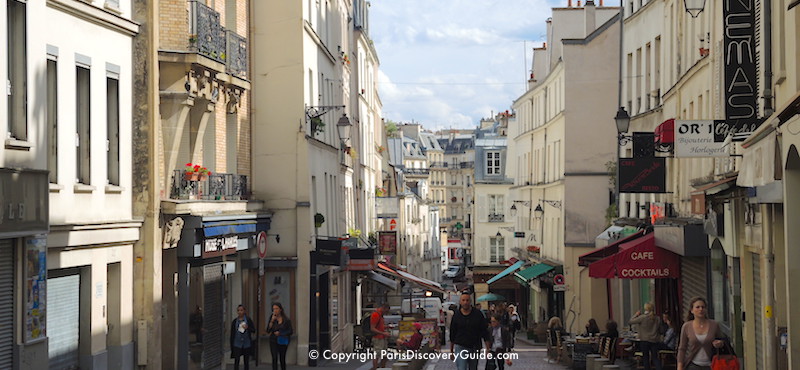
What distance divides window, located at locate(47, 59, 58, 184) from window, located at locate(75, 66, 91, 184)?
1199 mm

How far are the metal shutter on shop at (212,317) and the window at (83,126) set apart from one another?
5.86 meters

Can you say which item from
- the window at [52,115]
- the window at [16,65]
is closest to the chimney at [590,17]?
the window at [52,115]

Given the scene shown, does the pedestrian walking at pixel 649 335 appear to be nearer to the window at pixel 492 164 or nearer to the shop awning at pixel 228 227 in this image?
the shop awning at pixel 228 227

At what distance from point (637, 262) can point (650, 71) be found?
31.7ft

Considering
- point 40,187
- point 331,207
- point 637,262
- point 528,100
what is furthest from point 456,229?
point 40,187

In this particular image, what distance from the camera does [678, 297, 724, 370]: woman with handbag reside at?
1375cm

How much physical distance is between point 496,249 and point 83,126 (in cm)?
6554

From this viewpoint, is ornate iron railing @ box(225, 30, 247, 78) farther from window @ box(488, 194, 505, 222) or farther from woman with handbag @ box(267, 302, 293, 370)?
window @ box(488, 194, 505, 222)

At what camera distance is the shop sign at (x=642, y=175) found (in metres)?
26.6

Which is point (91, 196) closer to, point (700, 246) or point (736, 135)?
point (736, 135)

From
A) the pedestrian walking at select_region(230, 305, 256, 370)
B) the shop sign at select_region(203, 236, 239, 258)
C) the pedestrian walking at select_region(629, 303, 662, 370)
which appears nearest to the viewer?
the pedestrian walking at select_region(629, 303, 662, 370)

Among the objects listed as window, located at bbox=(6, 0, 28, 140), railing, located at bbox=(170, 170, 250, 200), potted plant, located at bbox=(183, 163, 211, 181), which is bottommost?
railing, located at bbox=(170, 170, 250, 200)

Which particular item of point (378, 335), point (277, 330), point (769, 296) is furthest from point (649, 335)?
point (277, 330)

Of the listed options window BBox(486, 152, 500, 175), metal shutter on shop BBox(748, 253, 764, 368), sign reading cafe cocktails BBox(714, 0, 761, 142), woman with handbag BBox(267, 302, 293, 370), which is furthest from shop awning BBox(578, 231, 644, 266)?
window BBox(486, 152, 500, 175)
